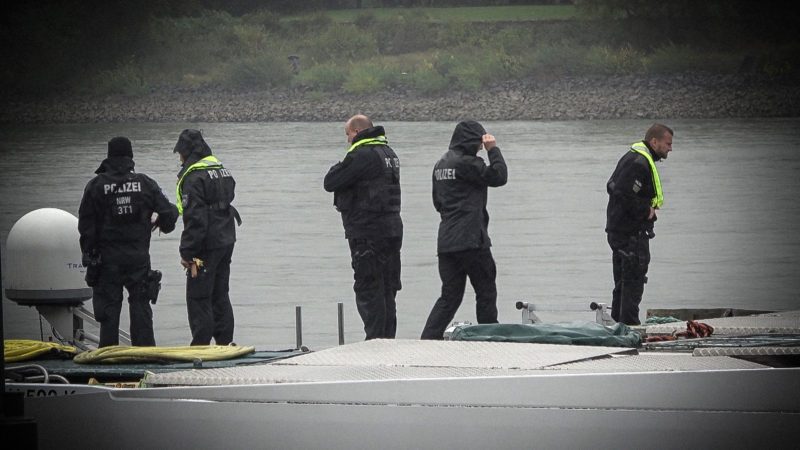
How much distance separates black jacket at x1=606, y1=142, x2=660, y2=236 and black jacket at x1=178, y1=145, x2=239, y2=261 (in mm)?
2045

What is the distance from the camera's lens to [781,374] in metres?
4.02

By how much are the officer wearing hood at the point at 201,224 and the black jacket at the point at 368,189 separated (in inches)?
21.7

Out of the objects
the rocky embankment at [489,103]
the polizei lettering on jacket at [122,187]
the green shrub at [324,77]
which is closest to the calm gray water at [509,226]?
the polizei lettering on jacket at [122,187]

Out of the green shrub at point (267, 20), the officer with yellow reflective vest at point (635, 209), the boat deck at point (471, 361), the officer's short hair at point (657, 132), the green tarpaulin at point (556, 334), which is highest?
the green shrub at point (267, 20)

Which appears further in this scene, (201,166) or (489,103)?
(489,103)

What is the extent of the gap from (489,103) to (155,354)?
45801 mm

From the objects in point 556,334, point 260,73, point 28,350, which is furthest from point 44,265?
point 260,73

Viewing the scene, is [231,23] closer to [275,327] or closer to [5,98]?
[5,98]

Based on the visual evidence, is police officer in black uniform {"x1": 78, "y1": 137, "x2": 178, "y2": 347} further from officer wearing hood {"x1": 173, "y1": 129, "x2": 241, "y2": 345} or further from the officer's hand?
the officer's hand

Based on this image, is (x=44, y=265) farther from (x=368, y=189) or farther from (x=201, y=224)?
(x=368, y=189)

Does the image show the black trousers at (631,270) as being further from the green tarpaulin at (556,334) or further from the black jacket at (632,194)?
the green tarpaulin at (556,334)

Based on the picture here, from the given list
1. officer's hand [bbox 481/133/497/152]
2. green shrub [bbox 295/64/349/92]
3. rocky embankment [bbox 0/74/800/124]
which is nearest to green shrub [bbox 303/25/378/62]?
green shrub [bbox 295/64/349/92]

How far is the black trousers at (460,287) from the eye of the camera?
640 cm

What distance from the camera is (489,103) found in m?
50.2
